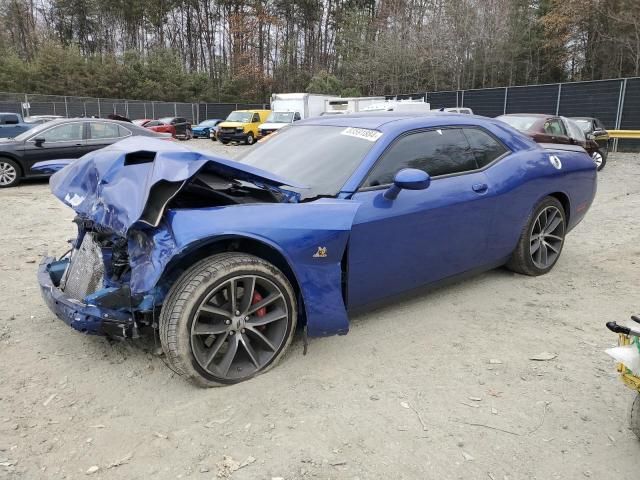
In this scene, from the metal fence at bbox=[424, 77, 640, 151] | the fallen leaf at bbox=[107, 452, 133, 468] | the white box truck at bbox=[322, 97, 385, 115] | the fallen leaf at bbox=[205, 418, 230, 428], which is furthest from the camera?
the white box truck at bbox=[322, 97, 385, 115]

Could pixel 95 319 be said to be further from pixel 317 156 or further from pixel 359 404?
pixel 317 156

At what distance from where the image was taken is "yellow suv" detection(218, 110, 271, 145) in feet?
85.8

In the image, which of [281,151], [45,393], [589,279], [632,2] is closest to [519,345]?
[589,279]

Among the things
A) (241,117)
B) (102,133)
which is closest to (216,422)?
(102,133)

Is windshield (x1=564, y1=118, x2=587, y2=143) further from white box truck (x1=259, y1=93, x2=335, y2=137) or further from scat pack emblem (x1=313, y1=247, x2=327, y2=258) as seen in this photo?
white box truck (x1=259, y1=93, x2=335, y2=137)

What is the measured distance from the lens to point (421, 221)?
3.54 meters

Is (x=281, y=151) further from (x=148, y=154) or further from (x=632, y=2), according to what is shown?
(x=632, y=2)

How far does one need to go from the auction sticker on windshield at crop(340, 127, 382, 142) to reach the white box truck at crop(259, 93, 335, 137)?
21.9 metres

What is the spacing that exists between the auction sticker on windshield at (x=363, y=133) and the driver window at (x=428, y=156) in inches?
5.8

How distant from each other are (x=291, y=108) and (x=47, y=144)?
19419 millimetres

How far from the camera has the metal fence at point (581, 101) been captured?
63.8 feet

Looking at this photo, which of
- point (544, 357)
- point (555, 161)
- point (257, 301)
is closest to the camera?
point (257, 301)

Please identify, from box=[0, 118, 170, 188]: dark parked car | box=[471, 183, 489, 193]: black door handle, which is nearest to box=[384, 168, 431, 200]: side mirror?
box=[471, 183, 489, 193]: black door handle

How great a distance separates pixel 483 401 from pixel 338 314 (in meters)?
0.95
